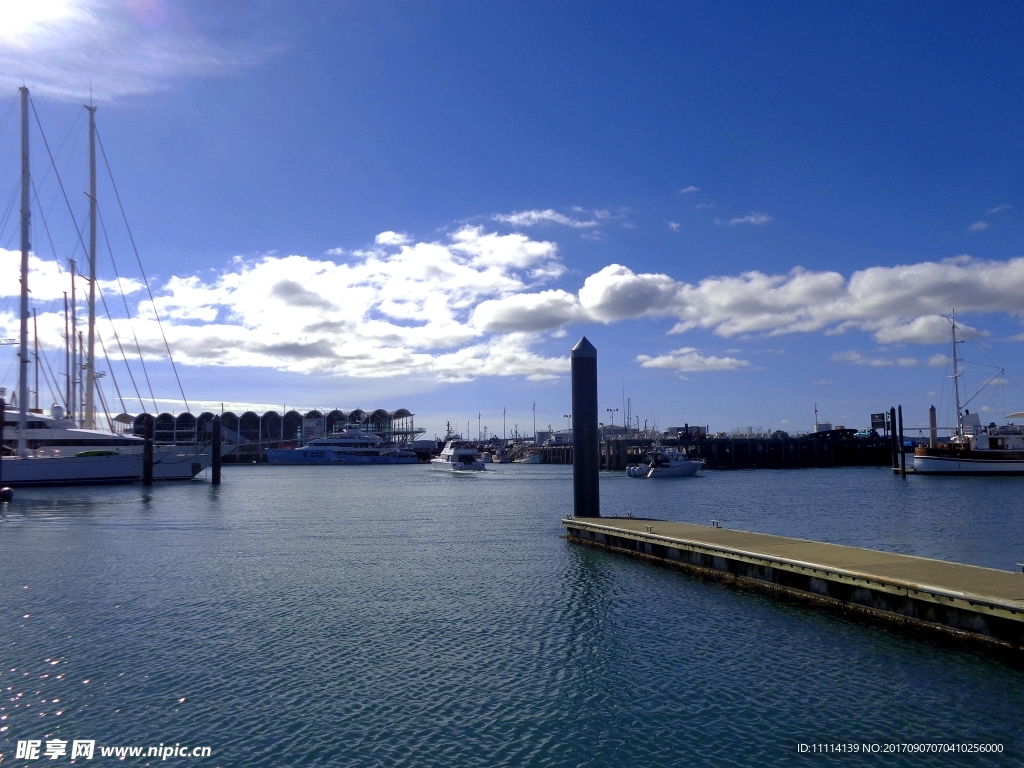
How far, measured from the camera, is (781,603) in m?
19.5

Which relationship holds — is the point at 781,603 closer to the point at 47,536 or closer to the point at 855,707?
the point at 855,707

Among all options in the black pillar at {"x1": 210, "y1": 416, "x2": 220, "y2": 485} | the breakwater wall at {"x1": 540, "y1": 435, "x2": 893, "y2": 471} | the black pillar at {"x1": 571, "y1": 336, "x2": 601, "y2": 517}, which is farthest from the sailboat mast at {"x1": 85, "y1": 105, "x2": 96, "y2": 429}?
the breakwater wall at {"x1": 540, "y1": 435, "x2": 893, "y2": 471}

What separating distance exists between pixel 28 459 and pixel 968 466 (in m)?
92.8

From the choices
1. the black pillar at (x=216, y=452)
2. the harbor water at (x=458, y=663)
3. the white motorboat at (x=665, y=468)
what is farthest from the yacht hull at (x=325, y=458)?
the harbor water at (x=458, y=663)

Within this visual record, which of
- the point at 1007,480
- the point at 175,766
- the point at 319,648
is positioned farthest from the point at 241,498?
the point at 1007,480

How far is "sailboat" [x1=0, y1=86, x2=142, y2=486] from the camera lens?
59.4m

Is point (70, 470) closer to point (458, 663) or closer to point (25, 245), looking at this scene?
point (25, 245)

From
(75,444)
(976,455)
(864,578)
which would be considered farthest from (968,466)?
(75,444)

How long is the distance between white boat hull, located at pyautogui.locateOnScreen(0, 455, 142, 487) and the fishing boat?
99260 millimetres

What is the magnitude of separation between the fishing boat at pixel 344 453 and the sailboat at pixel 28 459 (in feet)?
322

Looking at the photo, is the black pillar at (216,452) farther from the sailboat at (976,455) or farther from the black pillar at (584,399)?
the sailboat at (976,455)

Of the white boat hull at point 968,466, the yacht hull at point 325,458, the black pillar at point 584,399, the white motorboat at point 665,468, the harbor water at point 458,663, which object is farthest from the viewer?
the yacht hull at point 325,458

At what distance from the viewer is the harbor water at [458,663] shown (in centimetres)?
1138

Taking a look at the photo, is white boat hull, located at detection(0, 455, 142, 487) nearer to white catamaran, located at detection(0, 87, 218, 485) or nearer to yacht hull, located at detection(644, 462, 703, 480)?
white catamaran, located at detection(0, 87, 218, 485)
